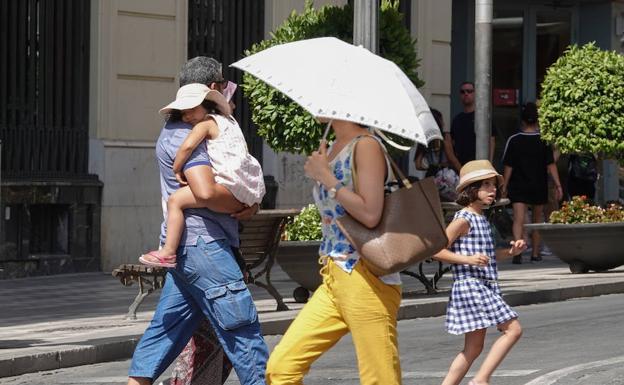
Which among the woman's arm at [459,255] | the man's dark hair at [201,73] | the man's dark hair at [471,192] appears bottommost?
the woman's arm at [459,255]

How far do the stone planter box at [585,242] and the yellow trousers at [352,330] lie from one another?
36.2 ft

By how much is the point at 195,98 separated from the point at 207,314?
1021 mm

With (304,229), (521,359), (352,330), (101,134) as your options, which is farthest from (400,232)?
(101,134)

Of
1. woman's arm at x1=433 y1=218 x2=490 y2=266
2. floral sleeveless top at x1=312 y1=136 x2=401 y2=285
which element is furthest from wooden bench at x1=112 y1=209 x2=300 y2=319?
floral sleeveless top at x1=312 y1=136 x2=401 y2=285

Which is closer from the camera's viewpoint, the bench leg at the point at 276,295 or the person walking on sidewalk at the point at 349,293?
the person walking on sidewalk at the point at 349,293

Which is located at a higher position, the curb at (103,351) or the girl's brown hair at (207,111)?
the girl's brown hair at (207,111)

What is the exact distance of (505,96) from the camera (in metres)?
24.5

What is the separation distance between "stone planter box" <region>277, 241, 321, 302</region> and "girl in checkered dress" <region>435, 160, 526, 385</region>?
5417 mm

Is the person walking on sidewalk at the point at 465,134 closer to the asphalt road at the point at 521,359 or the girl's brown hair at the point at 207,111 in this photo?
the asphalt road at the point at 521,359

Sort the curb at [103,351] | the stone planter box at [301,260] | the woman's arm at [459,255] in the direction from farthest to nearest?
the stone planter box at [301,260] → the curb at [103,351] → the woman's arm at [459,255]

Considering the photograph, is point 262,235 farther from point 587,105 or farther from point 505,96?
point 505,96

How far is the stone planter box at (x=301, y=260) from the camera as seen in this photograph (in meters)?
13.7

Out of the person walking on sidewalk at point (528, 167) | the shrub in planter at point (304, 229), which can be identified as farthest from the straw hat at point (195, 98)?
the person walking on sidewalk at point (528, 167)

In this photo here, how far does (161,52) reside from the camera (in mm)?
18141
